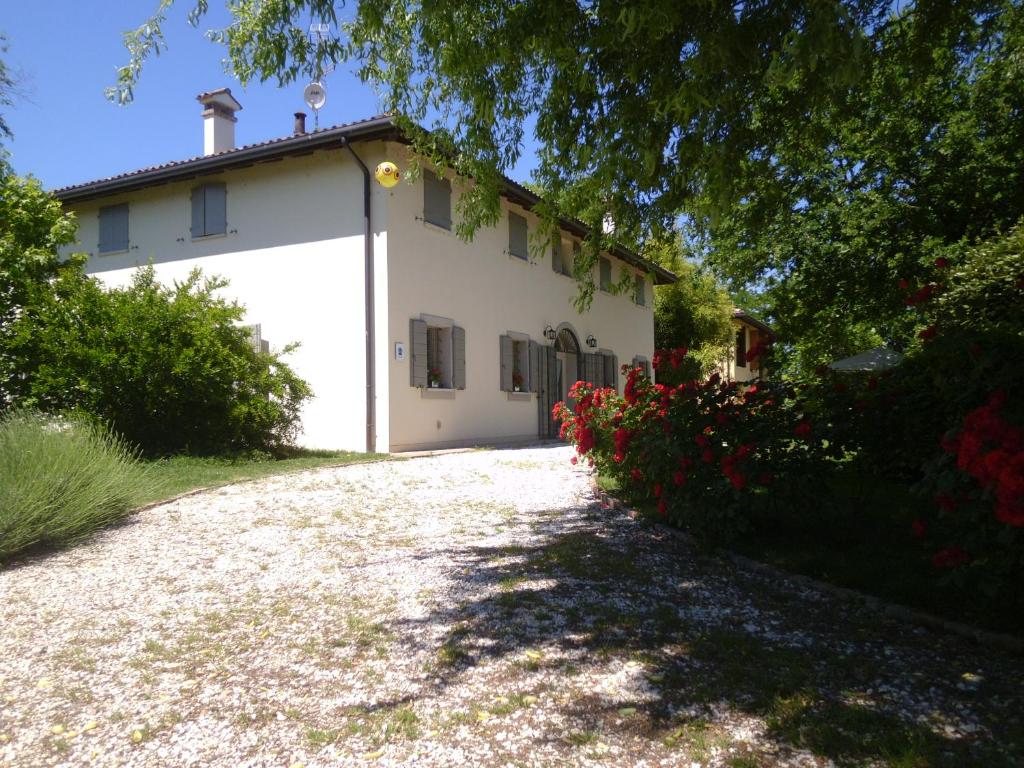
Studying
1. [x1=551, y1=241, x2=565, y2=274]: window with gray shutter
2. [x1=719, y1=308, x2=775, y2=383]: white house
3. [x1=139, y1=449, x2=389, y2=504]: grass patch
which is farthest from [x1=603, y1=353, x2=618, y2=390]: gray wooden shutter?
[x1=139, y1=449, x2=389, y2=504]: grass patch

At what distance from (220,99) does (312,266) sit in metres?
5.40

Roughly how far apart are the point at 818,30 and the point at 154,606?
457 centimetres

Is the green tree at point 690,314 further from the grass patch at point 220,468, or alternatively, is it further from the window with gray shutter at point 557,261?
the grass patch at point 220,468

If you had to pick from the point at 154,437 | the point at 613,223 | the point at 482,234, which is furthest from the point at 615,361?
the point at 613,223

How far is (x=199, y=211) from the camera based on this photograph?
1412 cm

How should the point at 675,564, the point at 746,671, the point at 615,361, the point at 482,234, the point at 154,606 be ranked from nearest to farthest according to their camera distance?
the point at 746,671
the point at 154,606
the point at 675,564
the point at 482,234
the point at 615,361

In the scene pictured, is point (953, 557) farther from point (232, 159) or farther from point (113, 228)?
point (113, 228)

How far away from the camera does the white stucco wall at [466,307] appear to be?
1255 centimetres

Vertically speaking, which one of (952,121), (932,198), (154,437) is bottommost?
(154,437)

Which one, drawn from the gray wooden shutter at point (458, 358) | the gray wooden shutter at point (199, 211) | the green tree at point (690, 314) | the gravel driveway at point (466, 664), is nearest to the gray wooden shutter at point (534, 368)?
the gray wooden shutter at point (458, 358)

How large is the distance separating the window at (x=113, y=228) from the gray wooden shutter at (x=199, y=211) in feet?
6.16

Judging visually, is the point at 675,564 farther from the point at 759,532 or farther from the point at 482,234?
the point at 482,234

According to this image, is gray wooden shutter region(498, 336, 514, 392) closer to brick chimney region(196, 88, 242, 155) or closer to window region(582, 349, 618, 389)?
window region(582, 349, 618, 389)

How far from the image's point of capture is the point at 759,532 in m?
5.57
